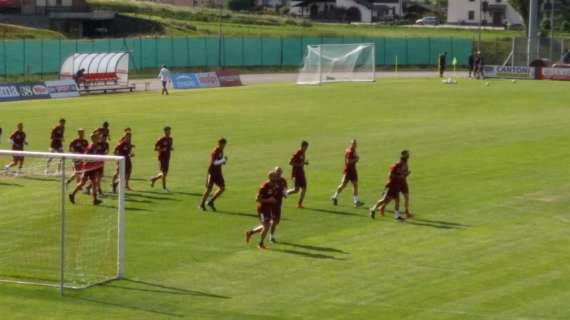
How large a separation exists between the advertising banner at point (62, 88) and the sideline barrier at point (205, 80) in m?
9.28

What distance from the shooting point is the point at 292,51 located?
356 ft

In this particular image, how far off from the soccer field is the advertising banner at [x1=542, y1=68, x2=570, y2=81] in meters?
30.6

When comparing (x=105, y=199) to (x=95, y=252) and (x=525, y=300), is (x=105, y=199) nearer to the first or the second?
(x=95, y=252)

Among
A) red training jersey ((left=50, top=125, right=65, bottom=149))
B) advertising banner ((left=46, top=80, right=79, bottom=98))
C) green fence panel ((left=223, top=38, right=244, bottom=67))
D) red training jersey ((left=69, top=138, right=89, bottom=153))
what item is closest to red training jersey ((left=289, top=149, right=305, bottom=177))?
red training jersey ((left=69, top=138, right=89, bottom=153))

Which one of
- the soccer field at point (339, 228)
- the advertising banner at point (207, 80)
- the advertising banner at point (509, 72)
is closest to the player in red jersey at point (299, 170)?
the soccer field at point (339, 228)

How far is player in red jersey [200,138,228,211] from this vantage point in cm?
3231

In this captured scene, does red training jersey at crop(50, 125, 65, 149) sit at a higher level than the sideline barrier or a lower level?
lower

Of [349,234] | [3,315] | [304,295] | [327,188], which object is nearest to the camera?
[3,315]

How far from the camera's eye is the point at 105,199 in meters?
32.0

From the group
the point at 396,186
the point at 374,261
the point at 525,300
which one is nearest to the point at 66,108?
the point at 396,186

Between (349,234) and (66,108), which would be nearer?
(349,234)

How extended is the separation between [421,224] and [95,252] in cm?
966

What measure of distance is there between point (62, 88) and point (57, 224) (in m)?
46.4

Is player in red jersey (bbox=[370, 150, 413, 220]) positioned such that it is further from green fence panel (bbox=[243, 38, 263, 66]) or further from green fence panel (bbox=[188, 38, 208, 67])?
green fence panel (bbox=[243, 38, 263, 66])
